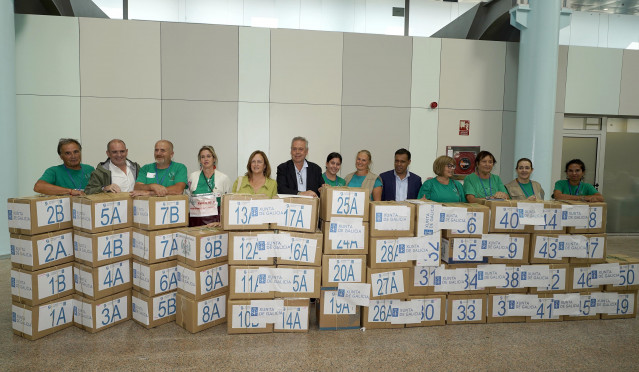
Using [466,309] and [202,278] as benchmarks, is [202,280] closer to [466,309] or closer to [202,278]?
[202,278]

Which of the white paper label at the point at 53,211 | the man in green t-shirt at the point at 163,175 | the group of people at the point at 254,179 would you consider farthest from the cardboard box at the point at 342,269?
the white paper label at the point at 53,211

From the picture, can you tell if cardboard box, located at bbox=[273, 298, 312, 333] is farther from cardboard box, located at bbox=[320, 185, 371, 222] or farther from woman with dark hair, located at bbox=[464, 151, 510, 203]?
woman with dark hair, located at bbox=[464, 151, 510, 203]

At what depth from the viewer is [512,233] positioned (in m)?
3.76

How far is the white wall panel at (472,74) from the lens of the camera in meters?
6.69

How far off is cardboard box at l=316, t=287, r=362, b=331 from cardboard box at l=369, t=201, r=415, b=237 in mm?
643

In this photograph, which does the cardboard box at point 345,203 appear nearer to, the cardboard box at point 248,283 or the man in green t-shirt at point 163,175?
the cardboard box at point 248,283

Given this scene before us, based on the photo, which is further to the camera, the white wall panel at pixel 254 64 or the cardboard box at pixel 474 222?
the white wall panel at pixel 254 64

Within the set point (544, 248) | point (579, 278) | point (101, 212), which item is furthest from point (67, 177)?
point (579, 278)

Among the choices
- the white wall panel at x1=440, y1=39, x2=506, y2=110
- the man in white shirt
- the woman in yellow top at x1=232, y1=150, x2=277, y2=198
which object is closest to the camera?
the man in white shirt

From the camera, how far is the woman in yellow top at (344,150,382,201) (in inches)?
174

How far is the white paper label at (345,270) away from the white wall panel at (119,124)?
391cm

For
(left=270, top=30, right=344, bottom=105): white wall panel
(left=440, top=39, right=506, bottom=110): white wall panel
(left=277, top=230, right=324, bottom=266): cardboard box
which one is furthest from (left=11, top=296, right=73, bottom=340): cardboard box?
(left=440, top=39, right=506, bottom=110): white wall panel

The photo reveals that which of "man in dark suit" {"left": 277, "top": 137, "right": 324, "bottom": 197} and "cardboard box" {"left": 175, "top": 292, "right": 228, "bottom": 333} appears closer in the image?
"cardboard box" {"left": 175, "top": 292, "right": 228, "bottom": 333}

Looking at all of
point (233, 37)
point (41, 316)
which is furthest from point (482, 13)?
point (41, 316)
